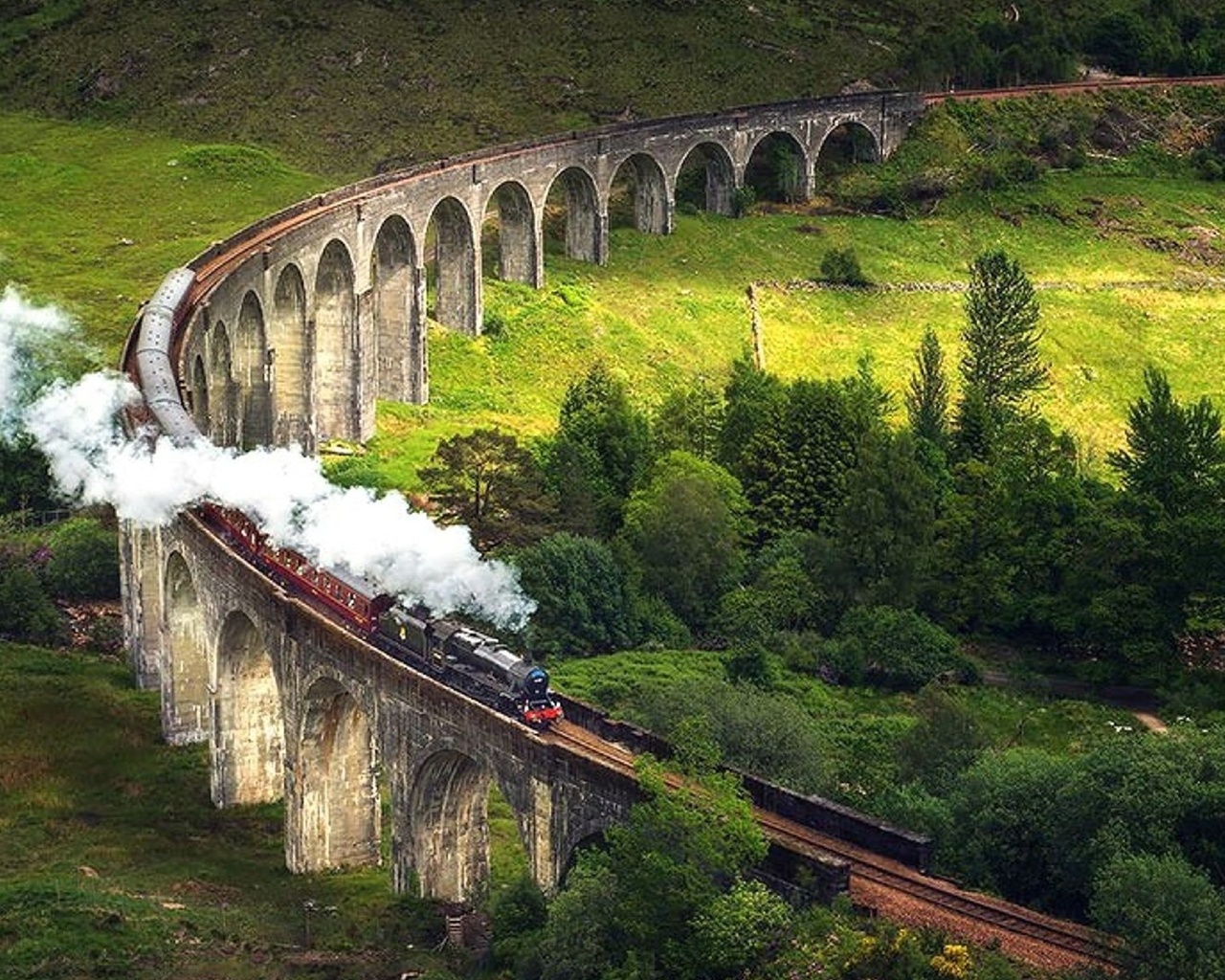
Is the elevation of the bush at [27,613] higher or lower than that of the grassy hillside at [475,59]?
lower

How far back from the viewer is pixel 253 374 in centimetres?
10212

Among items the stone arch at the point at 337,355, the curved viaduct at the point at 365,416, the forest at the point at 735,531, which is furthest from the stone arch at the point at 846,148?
the stone arch at the point at 337,355

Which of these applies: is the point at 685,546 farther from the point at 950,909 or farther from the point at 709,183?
the point at 709,183

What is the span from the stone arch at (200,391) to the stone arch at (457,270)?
29.3m

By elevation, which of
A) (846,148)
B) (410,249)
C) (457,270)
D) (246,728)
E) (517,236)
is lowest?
(246,728)

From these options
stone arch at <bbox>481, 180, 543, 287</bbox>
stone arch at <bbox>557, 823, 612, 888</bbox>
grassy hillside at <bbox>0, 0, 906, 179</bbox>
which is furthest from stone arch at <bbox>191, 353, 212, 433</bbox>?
grassy hillside at <bbox>0, 0, 906, 179</bbox>

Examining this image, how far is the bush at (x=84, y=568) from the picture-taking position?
94688mm

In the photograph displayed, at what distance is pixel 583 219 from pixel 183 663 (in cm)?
6191

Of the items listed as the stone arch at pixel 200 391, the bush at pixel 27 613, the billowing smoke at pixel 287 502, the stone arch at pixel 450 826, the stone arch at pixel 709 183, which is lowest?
the stone arch at pixel 450 826

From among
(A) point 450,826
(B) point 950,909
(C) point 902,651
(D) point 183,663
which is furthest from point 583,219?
(B) point 950,909

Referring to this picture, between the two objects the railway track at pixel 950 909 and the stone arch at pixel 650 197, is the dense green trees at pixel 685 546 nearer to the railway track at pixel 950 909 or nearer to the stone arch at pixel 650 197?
the railway track at pixel 950 909

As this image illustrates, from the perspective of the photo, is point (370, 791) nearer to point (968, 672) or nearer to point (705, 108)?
point (968, 672)

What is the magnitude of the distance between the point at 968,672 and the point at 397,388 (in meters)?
38.3

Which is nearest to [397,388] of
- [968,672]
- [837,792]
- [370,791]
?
[968,672]
